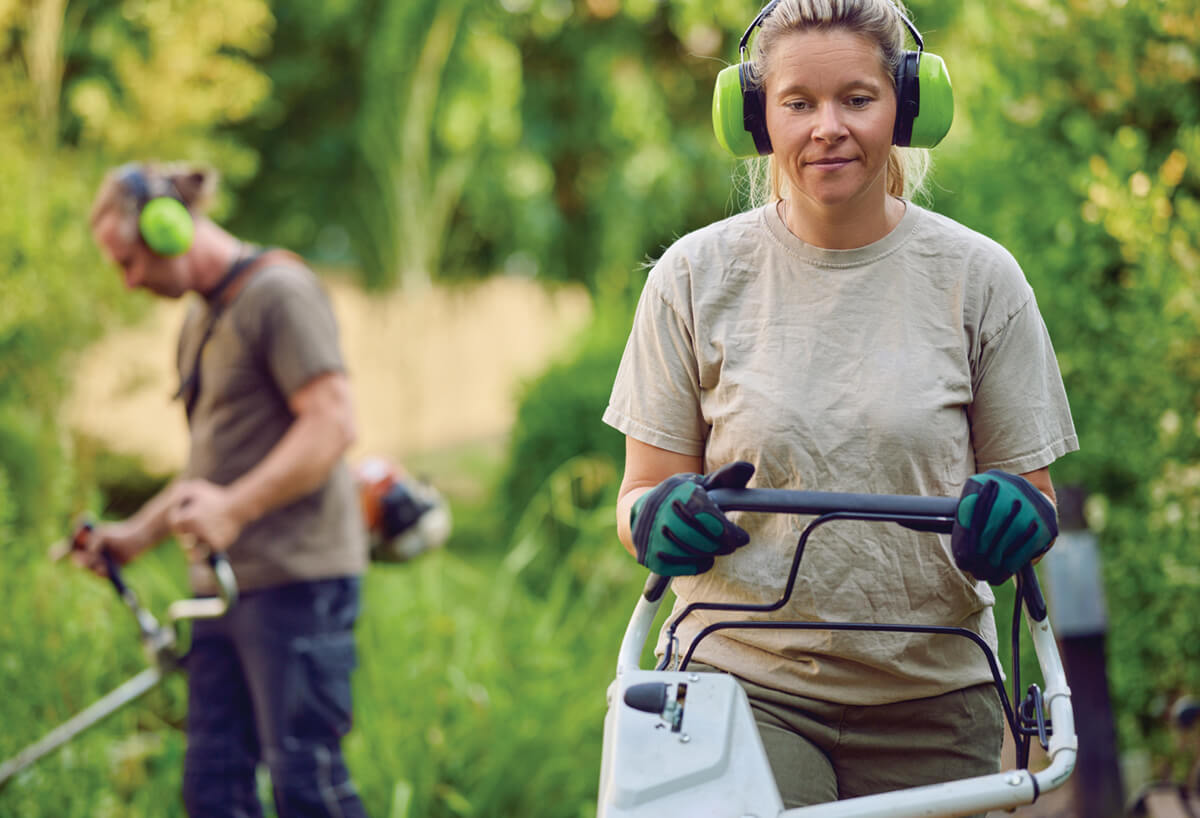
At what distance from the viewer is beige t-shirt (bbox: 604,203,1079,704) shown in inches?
69.5

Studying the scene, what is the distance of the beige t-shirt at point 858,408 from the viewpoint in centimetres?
177

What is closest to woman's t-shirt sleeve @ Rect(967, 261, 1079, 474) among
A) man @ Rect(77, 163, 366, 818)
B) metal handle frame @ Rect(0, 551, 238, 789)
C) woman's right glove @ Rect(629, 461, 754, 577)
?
woman's right glove @ Rect(629, 461, 754, 577)

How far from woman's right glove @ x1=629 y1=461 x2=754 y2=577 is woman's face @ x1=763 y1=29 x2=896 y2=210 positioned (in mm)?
456

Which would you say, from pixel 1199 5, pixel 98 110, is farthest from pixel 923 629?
pixel 98 110

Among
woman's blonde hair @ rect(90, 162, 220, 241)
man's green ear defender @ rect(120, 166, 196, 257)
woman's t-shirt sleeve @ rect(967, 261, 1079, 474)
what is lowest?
woman's t-shirt sleeve @ rect(967, 261, 1079, 474)

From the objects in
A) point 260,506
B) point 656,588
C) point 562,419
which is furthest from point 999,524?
point 562,419

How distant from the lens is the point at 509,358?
589 inches

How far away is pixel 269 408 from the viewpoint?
10.8ft

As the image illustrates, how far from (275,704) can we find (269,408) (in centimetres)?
74

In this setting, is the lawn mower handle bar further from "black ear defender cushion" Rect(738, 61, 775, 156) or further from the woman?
"black ear defender cushion" Rect(738, 61, 775, 156)

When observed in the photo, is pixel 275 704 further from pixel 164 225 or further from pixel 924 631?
pixel 924 631

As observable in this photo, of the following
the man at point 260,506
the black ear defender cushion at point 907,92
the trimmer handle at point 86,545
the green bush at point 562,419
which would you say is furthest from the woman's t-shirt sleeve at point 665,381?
the green bush at point 562,419

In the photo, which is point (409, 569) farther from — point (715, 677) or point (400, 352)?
point (400, 352)

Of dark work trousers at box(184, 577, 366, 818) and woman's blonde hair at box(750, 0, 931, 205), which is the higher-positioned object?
woman's blonde hair at box(750, 0, 931, 205)
